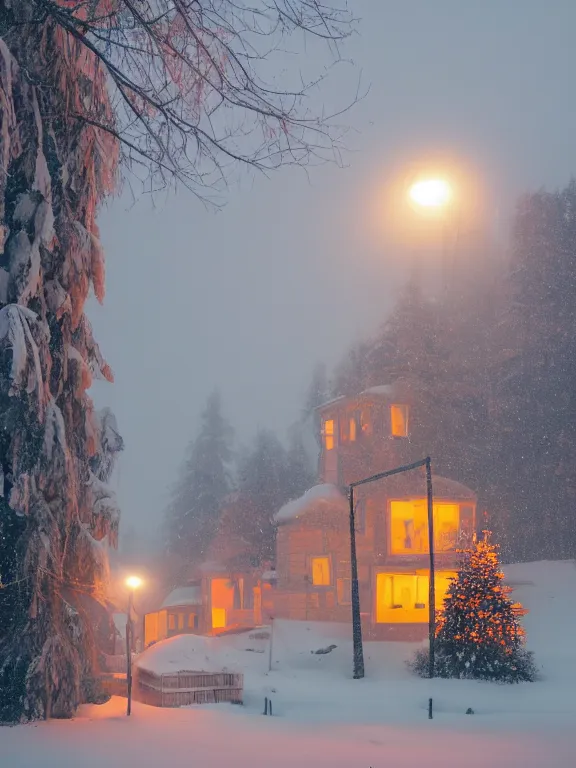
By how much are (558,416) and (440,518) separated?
828 centimetres

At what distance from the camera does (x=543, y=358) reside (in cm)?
3766

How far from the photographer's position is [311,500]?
36.5 meters

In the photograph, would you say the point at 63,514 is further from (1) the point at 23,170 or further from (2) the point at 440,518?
(2) the point at 440,518

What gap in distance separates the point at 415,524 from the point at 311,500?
17.8 feet

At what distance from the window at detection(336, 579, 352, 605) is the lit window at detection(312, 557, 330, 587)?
610 millimetres

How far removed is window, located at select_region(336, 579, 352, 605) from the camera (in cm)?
3562

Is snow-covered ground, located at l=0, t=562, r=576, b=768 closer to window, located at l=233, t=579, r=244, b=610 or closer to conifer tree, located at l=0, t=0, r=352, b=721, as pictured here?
conifer tree, located at l=0, t=0, r=352, b=721

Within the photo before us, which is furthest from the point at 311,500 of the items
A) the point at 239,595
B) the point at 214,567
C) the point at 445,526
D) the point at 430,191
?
the point at 430,191

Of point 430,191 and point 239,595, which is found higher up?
point 430,191

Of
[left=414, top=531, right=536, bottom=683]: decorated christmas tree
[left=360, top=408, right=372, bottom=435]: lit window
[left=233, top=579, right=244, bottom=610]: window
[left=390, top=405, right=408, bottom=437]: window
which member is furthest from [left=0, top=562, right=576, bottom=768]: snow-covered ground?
[left=233, top=579, right=244, bottom=610]: window

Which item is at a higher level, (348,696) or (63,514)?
(63,514)

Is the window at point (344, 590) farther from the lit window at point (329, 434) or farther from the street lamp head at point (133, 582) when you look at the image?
the street lamp head at point (133, 582)

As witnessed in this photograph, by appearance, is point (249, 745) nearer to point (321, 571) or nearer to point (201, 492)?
point (321, 571)

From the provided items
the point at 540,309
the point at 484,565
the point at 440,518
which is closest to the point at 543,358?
the point at 540,309
